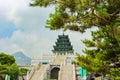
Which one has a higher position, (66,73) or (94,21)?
(94,21)

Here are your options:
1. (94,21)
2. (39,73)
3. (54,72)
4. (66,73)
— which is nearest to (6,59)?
(39,73)

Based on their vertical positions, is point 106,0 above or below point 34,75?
above

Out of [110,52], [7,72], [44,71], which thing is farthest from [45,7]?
[44,71]

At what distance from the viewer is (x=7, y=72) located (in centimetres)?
3609

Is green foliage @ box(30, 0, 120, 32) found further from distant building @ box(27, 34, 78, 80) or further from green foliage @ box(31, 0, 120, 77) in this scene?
distant building @ box(27, 34, 78, 80)

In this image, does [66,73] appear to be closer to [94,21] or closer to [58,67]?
[58,67]

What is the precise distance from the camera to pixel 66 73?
125ft

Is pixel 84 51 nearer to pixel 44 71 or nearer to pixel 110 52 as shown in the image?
pixel 110 52

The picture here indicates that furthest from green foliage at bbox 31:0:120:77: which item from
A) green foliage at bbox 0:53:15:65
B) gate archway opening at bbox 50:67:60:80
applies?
gate archway opening at bbox 50:67:60:80

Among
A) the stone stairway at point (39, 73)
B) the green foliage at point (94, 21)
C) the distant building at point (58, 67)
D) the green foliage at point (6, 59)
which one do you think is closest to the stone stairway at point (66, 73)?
the distant building at point (58, 67)

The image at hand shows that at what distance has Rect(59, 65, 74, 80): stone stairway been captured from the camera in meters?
36.2

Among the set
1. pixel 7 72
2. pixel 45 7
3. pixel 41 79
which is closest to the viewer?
pixel 45 7

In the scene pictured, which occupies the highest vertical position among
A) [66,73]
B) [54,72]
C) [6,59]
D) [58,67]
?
[6,59]

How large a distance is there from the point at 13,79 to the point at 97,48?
86.4 feet
